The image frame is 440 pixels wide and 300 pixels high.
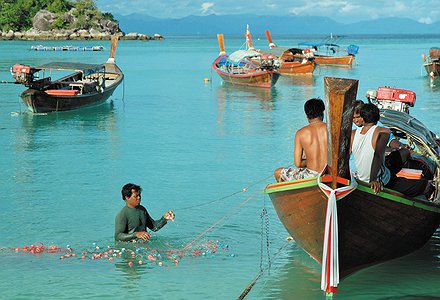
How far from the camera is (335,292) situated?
7613 millimetres

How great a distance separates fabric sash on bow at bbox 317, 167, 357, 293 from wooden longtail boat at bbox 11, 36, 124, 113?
57.6ft

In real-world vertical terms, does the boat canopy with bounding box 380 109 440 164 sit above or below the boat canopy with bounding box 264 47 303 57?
above

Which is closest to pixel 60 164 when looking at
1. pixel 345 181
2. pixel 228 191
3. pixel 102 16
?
pixel 228 191

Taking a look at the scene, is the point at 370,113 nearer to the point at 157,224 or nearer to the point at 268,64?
the point at 157,224

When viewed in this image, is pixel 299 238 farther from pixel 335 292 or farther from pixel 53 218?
pixel 53 218

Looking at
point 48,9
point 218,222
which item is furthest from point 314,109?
point 48,9

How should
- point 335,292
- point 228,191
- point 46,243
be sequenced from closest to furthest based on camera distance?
point 335,292, point 46,243, point 228,191

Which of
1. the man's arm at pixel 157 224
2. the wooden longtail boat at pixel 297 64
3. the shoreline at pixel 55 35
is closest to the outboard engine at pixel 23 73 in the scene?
the man's arm at pixel 157 224

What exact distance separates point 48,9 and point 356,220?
12884 cm

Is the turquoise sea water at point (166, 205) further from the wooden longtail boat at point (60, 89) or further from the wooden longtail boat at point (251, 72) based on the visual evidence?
the wooden longtail boat at point (251, 72)

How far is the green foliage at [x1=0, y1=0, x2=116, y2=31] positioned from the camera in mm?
127438

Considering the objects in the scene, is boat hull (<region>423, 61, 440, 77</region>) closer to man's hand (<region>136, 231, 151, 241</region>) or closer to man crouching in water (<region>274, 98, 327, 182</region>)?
man's hand (<region>136, 231, 151, 241</region>)

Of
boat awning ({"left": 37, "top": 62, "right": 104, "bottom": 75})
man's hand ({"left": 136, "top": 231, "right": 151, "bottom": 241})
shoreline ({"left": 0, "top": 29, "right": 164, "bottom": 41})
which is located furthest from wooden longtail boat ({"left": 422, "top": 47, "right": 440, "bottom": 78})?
shoreline ({"left": 0, "top": 29, "right": 164, "bottom": 41})

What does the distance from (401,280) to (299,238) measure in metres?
1.31
